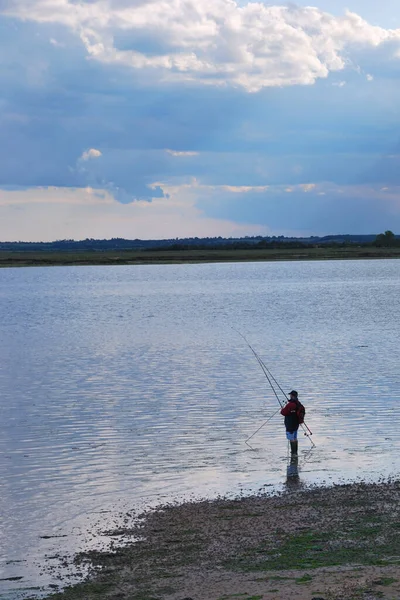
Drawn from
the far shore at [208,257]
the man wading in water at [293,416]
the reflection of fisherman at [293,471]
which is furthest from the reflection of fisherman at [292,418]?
the far shore at [208,257]

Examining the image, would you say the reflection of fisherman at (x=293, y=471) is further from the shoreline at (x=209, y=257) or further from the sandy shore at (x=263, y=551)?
the shoreline at (x=209, y=257)

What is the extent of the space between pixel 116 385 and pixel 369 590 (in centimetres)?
1987

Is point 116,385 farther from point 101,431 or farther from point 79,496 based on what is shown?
point 79,496

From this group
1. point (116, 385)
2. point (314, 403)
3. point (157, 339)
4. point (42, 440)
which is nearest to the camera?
point (42, 440)

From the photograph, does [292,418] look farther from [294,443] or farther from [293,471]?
[293,471]

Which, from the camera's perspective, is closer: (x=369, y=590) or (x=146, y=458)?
(x=369, y=590)

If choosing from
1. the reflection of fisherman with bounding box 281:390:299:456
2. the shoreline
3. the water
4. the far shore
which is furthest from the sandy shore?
the shoreline

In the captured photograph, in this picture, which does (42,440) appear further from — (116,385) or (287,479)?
(116,385)

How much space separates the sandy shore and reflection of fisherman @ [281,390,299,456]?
2565 millimetres

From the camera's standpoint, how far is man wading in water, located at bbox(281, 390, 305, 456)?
18.8m

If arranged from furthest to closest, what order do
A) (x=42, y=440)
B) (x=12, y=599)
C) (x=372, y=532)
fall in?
(x=42, y=440) < (x=372, y=532) < (x=12, y=599)

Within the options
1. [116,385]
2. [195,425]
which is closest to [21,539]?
[195,425]

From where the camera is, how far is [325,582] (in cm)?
1075

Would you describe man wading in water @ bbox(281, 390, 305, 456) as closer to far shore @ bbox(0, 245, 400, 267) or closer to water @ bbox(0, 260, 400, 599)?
water @ bbox(0, 260, 400, 599)
